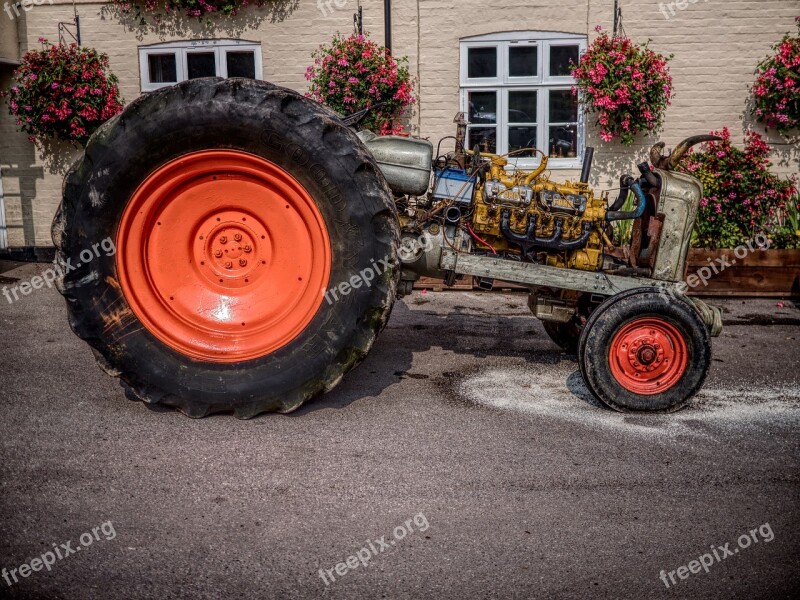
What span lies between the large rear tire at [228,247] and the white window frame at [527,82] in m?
5.58

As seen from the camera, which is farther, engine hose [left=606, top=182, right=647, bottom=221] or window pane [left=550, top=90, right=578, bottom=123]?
Result: window pane [left=550, top=90, right=578, bottom=123]

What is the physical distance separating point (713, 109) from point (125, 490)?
27.6 ft

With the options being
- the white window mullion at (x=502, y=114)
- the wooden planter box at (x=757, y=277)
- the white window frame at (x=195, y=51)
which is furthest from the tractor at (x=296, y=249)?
the white window frame at (x=195, y=51)

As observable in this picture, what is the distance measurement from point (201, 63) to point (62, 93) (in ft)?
5.66

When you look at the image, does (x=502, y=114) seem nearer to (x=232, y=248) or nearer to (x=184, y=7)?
(x=184, y=7)

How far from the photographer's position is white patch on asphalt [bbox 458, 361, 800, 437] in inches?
171

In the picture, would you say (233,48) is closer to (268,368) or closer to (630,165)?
(630,165)

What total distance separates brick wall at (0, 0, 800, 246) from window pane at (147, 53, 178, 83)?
20 centimetres

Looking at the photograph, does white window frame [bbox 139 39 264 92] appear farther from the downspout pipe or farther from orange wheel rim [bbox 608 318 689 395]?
orange wheel rim [bbox 608 318 689 395]

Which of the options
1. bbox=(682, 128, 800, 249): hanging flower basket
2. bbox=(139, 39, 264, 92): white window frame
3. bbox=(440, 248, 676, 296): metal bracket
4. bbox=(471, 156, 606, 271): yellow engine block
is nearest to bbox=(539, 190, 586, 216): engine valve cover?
bbox=(471, 156, 606, 271): yellow engine block

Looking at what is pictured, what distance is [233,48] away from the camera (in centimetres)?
962

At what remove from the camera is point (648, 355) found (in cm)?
438

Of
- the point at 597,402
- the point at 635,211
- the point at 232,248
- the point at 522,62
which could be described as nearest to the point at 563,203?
the point at 635,211

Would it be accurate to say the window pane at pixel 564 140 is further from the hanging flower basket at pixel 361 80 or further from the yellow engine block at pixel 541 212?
the yellow engine block at pixel 541 212
